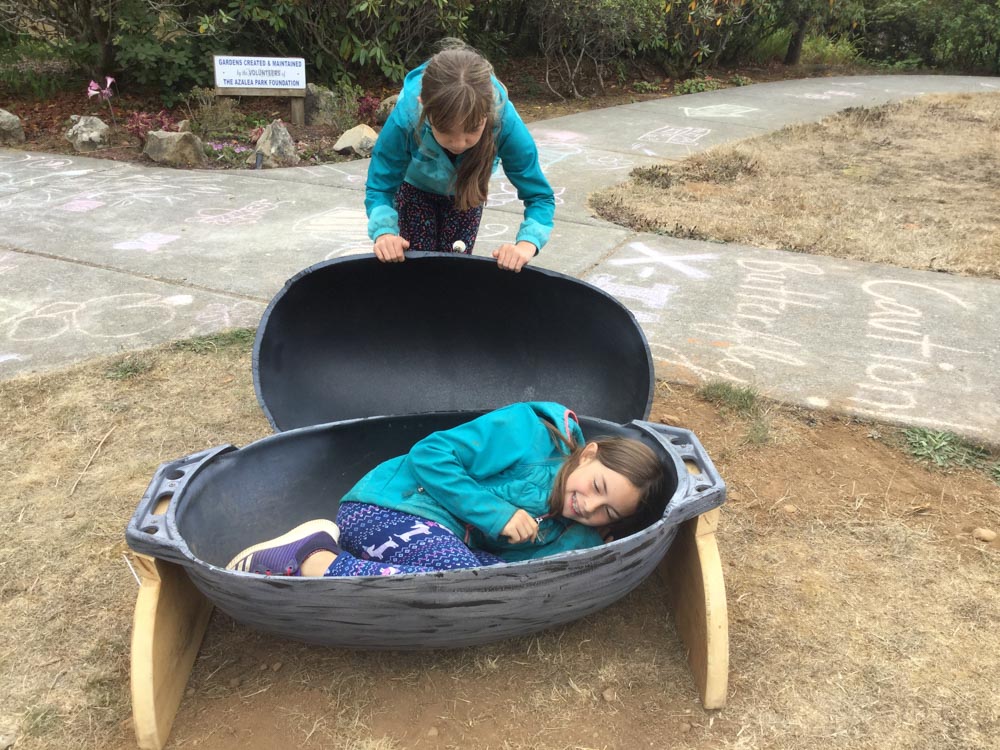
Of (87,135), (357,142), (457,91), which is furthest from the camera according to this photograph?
(357,142)

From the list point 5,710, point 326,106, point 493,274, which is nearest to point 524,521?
point 493,274

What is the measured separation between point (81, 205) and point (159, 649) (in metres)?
4.50

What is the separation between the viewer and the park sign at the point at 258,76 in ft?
23.3

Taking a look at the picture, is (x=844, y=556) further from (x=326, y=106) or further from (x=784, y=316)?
(x=326, y=106)

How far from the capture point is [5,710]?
1.81m

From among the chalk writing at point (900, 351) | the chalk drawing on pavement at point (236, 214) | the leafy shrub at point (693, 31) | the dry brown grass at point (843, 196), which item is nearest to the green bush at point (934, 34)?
the leafy shrub at point (693, 31)

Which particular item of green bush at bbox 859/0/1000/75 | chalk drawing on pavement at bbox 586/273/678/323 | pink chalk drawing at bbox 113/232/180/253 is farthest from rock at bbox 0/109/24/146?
green bush at bbox 859/0/1000/75

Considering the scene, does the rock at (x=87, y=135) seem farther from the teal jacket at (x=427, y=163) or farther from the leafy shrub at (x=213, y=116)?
the teal jacket at (x=427, y=163)

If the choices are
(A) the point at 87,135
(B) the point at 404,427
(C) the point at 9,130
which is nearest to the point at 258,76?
(A) the point at 87,135

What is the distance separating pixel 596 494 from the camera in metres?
1.93

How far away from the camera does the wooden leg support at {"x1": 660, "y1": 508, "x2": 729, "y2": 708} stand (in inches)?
71.7

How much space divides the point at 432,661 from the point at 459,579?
522 millimetres

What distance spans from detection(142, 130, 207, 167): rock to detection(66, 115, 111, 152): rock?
643 millimetres

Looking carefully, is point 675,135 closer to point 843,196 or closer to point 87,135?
point 843,196
